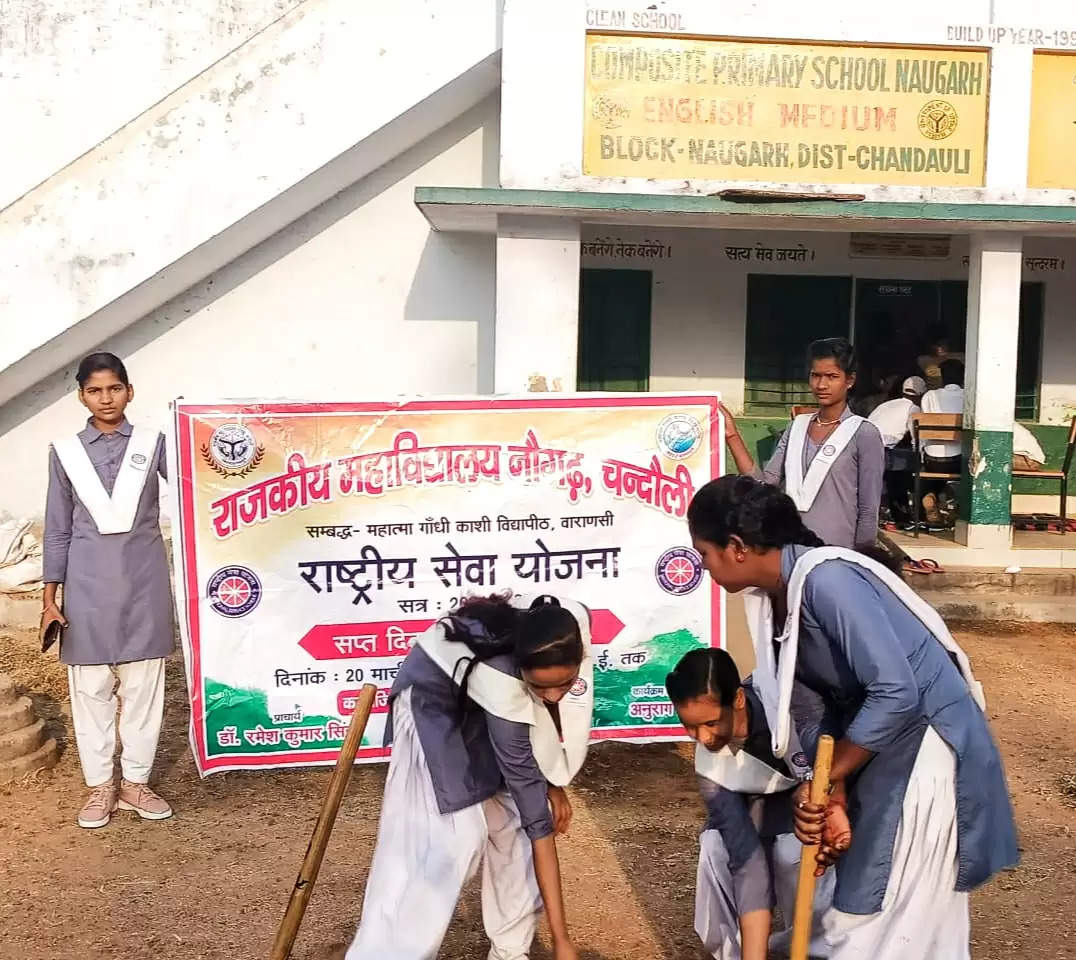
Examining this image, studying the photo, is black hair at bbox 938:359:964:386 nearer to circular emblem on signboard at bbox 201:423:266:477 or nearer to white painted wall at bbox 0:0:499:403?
white painted wall at bbox 0:0:499:403

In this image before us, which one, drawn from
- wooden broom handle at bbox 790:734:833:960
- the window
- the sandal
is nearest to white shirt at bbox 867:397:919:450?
the window

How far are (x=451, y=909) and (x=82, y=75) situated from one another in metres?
8.25

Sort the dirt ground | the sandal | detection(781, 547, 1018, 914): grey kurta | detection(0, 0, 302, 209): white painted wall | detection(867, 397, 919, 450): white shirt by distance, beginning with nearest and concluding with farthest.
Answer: detection(781, 547, 1018, 914): grey kurta → the dirt ground → the sandal → detection(0, 0, 302, 209): white painted wall → detection(867, 397, 919, 450): white shirt

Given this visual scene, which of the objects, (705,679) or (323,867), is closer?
(705,679)

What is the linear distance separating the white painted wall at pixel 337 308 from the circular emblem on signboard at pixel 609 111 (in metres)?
1.32

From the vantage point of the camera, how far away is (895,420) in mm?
9469

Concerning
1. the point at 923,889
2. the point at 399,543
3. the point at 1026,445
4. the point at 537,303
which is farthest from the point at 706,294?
the point at 923,889

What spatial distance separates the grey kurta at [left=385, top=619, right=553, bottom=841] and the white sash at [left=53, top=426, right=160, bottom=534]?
67.5 inches

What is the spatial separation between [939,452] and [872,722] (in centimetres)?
711

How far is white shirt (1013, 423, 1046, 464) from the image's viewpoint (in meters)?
9.96

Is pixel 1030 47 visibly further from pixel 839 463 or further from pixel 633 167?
pixel 839 463

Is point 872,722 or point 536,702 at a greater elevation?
point 872,722

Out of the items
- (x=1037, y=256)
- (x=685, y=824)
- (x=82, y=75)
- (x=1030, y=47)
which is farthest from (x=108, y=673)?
(x=1037, y=256)

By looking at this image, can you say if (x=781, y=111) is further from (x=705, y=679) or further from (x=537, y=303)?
(x=705, y=679)
